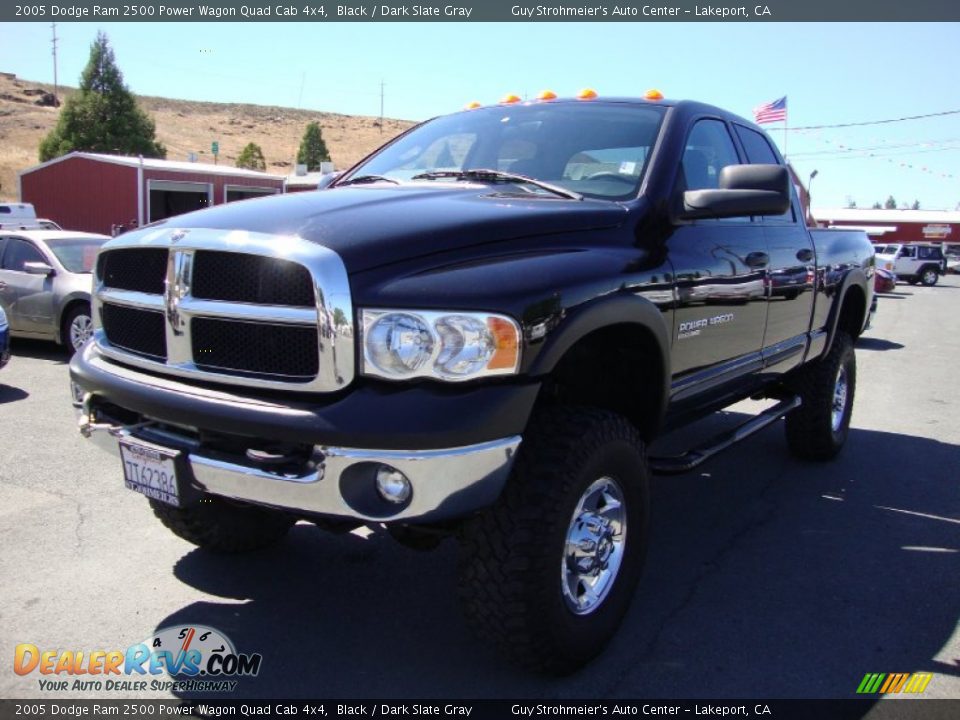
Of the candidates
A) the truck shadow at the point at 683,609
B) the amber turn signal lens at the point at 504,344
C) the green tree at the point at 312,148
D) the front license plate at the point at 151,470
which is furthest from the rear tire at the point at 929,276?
the green tree at the point at 312,148

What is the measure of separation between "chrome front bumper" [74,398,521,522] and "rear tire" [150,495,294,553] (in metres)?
1.06

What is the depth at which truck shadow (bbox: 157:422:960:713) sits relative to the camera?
2.84 metres

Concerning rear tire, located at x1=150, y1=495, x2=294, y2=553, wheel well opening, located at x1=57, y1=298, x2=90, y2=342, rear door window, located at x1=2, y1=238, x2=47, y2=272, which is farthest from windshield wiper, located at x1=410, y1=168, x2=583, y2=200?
rear door window, located at x1=2, y1=238, x2=47, y2=272

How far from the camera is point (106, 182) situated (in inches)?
1094

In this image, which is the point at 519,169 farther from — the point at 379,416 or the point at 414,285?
the point at 379,416

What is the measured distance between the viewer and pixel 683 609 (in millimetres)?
3400

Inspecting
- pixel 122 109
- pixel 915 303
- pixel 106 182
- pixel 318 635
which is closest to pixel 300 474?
pixel 318 635

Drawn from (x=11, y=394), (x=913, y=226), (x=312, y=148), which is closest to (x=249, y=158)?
(x=312, y=148)

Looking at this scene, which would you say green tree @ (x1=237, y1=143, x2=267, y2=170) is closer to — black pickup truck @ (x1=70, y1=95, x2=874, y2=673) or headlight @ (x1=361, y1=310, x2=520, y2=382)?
black pickup truck @ (x1=70, y1=95, x2=874, y2=673)

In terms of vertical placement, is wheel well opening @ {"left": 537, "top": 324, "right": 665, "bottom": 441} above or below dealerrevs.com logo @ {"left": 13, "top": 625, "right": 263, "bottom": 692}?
above

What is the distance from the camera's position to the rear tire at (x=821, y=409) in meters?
5.38

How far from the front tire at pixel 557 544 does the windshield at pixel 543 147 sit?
3.68 ft

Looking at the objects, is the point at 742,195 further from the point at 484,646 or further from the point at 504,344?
the point at 484,646

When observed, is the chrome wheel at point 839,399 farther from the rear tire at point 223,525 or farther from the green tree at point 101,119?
the green tree at point 101,119
